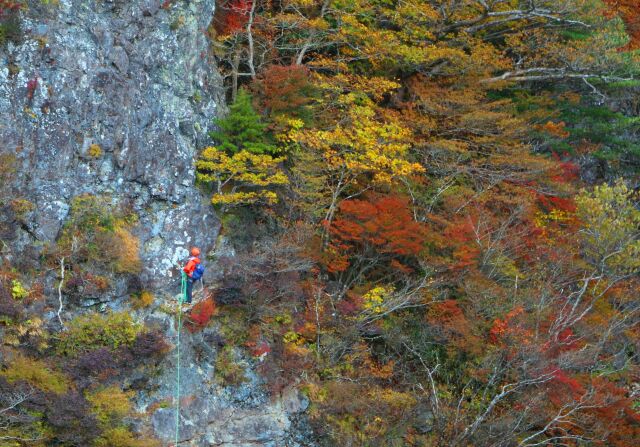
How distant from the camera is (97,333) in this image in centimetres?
1506

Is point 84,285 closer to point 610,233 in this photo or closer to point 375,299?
point 375,299

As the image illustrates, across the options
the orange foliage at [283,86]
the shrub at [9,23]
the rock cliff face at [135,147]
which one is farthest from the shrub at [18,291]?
the orange foliage at [283,86]

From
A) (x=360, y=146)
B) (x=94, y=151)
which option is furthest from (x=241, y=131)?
(x=94, y=151)

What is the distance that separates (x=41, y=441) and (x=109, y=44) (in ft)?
27.2

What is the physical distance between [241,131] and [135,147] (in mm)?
2531

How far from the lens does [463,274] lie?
18.6 m

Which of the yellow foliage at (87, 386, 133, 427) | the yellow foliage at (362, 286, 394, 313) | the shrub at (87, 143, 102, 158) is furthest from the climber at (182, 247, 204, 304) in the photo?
the yellow foliage at (362, 286, 394, 313)

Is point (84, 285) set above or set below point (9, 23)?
below

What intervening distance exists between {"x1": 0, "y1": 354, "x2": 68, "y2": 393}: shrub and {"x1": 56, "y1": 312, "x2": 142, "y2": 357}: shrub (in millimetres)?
583

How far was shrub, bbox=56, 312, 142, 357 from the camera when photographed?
1475 centimetres

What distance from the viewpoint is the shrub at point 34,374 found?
539 inches

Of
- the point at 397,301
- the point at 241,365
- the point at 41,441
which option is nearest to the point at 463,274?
the point at 397,301

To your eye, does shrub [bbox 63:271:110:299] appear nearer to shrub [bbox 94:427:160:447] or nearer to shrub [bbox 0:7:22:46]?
shrub [bbox 94:427:160:447]

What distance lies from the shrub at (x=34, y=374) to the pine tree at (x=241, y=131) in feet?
21.1
